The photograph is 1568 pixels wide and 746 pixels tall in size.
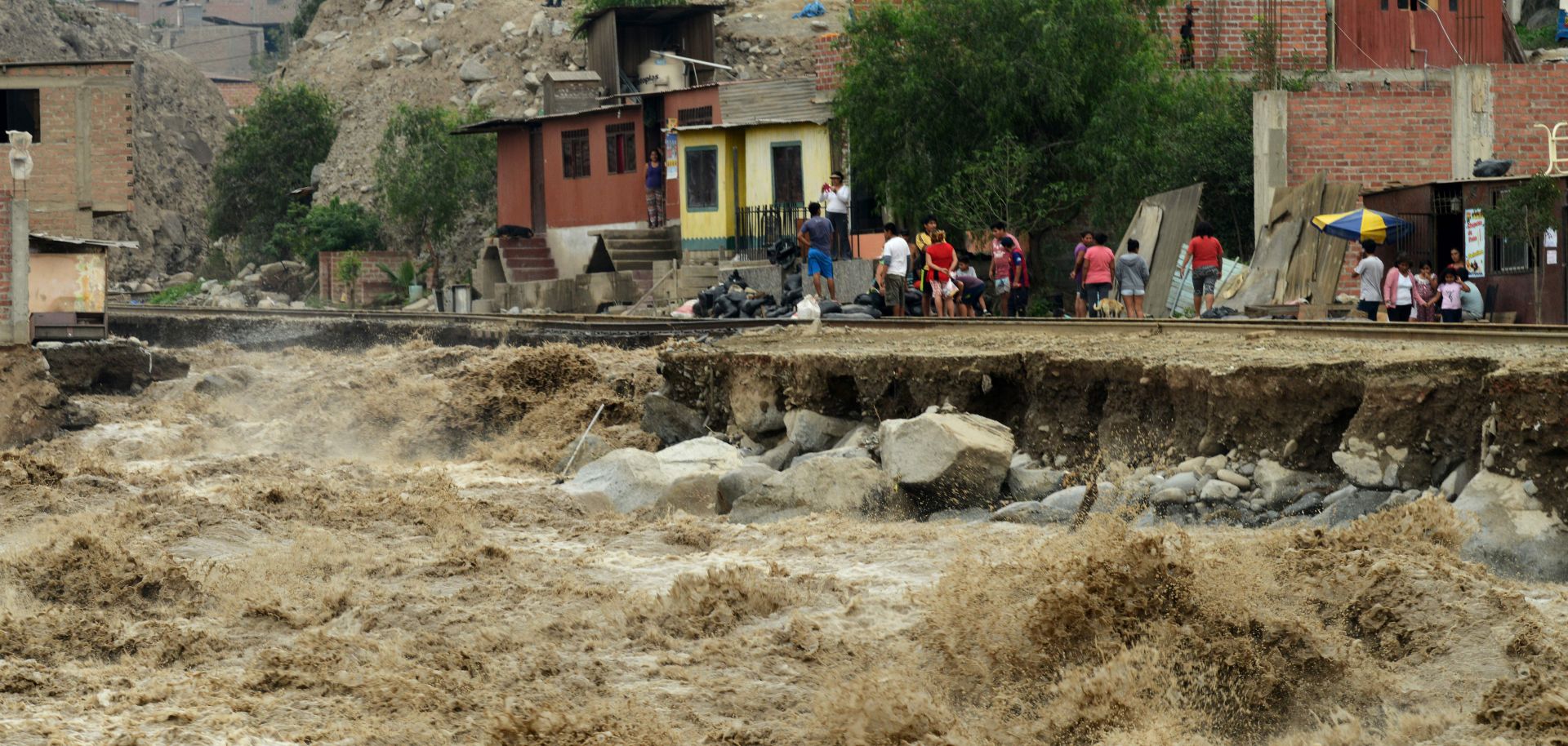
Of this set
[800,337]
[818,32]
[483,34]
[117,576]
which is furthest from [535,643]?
[483,34]

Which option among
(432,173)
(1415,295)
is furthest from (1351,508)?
(432,173)

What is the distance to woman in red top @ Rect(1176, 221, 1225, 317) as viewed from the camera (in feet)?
68.7

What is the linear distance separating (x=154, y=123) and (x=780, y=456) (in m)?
53.5

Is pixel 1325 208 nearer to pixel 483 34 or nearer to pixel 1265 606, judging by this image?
pixel 1265 606

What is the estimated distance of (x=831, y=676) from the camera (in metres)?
7.63

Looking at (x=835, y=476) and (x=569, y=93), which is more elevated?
(x=569, y=93)

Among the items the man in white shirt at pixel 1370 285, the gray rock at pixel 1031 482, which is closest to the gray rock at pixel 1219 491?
the gray rock at pixel 1031 482

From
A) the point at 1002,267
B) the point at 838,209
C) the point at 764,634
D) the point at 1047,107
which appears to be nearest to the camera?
the point at 764,634

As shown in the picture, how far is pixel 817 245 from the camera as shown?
2270cm

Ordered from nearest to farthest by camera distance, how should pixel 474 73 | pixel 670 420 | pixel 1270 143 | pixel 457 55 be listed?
pixel 670 420
pixel 1270 143
pixel 474 73
pixel 457 55

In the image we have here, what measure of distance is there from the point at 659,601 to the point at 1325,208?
15.4 meters

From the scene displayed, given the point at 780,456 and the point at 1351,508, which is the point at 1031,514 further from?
the point at 780,456

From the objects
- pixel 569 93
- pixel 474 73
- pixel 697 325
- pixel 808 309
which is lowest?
pixel 697 325

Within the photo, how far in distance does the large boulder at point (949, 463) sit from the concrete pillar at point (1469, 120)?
15.6 meters
